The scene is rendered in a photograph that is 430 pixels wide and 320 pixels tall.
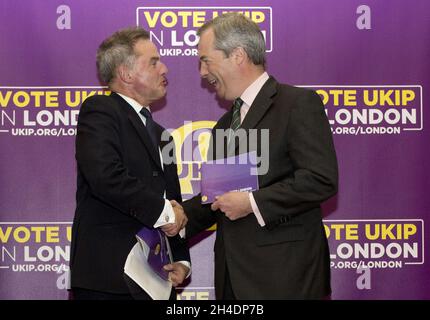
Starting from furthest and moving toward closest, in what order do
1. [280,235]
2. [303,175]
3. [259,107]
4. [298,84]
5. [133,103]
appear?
[298,84], [133,103], [259,107], [280,235], [303,175]

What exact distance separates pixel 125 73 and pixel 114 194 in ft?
2.48

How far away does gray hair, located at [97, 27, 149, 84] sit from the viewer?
3.47m

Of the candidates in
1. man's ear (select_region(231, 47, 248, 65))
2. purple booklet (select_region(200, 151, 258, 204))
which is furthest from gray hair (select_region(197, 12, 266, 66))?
purple booklet (select_region(200, 151, 258, 204))

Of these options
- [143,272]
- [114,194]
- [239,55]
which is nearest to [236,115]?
[239,55]

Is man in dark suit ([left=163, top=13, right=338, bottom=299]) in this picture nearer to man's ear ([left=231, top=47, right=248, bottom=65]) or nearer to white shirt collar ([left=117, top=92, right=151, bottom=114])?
man's ear ([left=231, top=47, right=248, bottom=65])

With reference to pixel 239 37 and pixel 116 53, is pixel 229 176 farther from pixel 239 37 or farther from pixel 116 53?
pixel 116 53

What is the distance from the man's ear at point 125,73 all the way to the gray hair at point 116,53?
0.02 m

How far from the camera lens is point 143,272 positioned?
10.4ft

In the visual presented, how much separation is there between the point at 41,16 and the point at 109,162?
182cm

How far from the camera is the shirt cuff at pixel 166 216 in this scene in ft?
10.3
